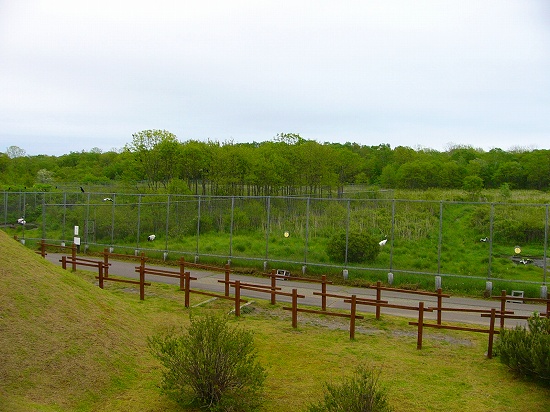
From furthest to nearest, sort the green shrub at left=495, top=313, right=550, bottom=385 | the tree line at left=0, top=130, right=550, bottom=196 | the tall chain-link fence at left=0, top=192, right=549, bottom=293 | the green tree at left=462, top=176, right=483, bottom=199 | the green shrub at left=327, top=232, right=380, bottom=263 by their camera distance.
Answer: the green tree at left=462, top=176, right=483, bottom=199 < the tree line at left=0, top=130, right=550, bottom=196 < the tall chain-link fence at left=0, top=192, right=549, bottom=293 < the green shrub at left=327, top=232, right=380, bottom=263 < the green shrub at left=495, top=313, right=550, bottom=385

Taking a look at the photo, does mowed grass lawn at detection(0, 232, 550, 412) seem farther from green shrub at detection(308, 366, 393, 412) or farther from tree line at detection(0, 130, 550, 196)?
tree line at detection(0, 130, 550, 196)

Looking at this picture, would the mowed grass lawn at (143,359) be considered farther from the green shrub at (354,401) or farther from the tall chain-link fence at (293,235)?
the tall chain-link fence at (293,235)

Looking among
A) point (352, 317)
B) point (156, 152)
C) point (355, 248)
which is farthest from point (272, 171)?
point (352, 317)

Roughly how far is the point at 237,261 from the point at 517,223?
38.4 feet

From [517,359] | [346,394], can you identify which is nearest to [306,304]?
[517,359]

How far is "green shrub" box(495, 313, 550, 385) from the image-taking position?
8.33 metres

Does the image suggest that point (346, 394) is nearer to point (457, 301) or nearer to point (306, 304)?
point (306, 304)

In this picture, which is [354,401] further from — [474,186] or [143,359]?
[474,186]

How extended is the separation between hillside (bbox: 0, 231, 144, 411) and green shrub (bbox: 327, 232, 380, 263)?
995 cm

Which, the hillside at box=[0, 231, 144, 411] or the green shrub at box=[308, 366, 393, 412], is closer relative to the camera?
the green shrub at box=[308, 366, 393, 412]

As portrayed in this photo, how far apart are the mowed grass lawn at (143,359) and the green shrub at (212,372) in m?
0.39

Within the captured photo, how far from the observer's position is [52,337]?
8227mm

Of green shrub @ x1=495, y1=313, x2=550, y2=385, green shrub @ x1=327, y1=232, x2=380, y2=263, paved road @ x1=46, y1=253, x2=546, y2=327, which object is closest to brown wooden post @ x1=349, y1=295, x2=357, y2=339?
green shrub @ x1=495, y1=313, x2=550, y2=385

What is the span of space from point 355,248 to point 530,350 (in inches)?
405
